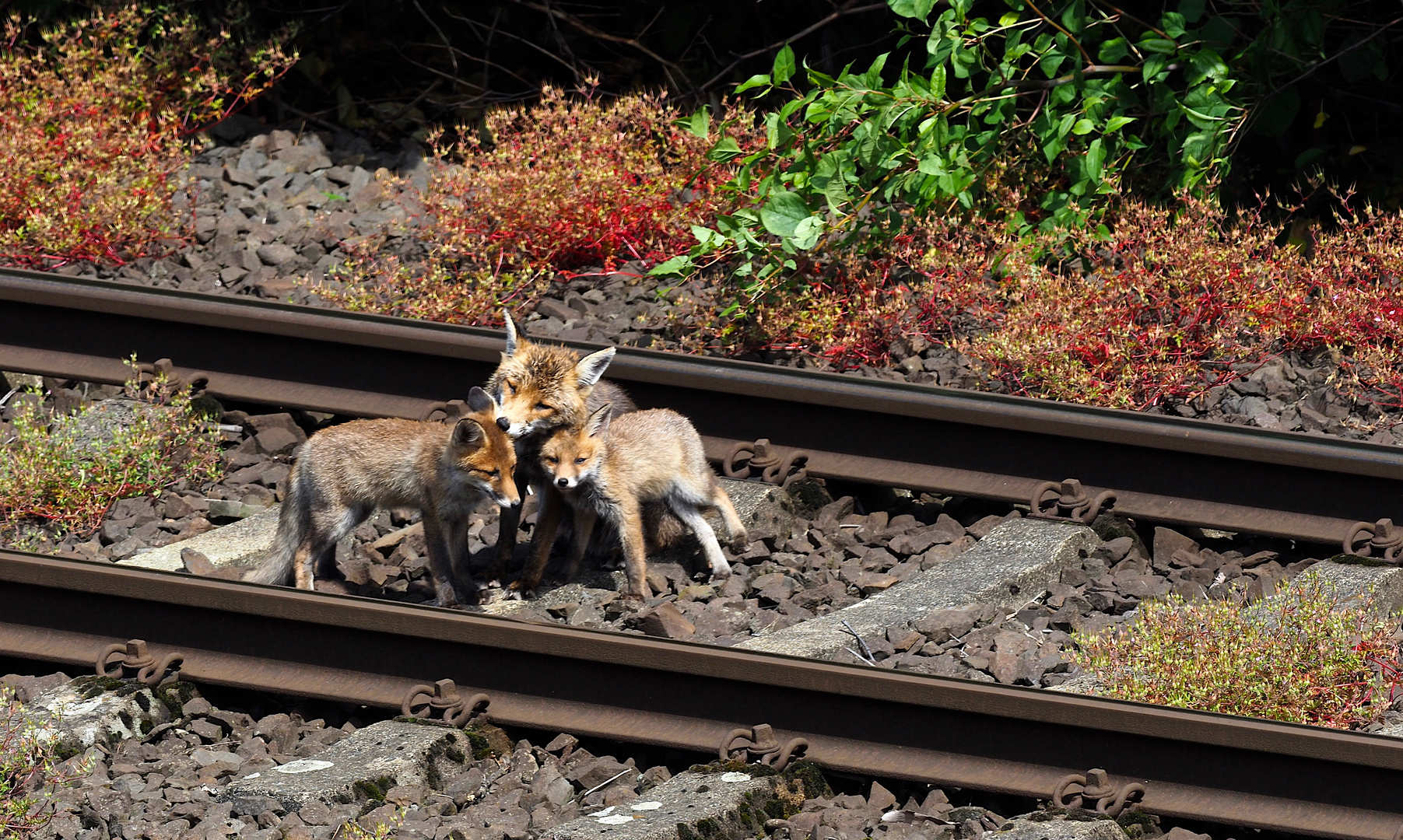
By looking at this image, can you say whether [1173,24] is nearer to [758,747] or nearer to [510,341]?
[510,341]

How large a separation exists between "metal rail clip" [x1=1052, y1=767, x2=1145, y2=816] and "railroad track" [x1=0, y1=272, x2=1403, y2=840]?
5 centimetres

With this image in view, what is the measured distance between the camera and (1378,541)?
6355 mm

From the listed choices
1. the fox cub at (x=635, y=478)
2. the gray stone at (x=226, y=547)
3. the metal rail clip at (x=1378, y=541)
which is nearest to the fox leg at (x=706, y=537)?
the fox cub at (x=635, y=478)

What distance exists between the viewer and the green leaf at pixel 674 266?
838 cm

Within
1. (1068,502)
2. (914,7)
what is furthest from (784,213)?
(1068,502)

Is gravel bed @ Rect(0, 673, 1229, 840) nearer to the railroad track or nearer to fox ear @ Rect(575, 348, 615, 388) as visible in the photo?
the railroad track

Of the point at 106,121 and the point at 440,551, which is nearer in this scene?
the point at 440,551

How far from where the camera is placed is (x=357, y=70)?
12.5m

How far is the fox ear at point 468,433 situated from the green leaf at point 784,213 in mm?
2710

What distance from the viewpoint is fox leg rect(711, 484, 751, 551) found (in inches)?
258

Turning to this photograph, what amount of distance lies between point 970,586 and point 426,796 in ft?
7.19

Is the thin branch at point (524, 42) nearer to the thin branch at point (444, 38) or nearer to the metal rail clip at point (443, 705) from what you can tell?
the thin branch at point (444, 38)

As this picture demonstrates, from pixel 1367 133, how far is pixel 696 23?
477cm

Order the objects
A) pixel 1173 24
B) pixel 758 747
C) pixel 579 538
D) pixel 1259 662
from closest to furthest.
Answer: pixel 758 747 < pixel 1259 662 < pixel 579 538 < pixel 1173 24
